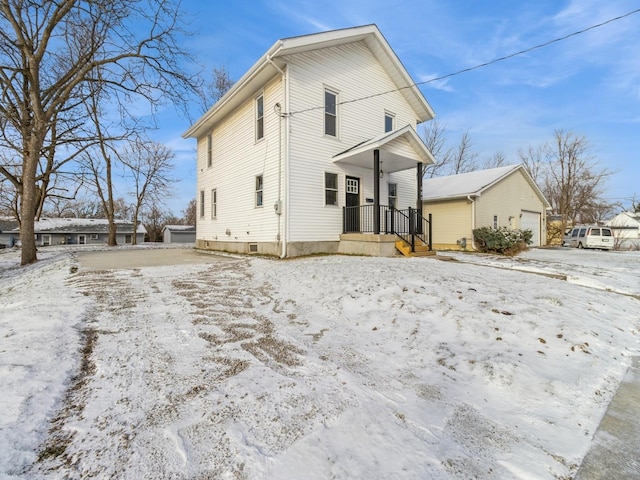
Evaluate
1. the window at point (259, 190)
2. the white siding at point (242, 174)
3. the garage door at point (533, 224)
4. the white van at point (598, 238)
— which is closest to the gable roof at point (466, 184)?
the garage door at point (533, 224)

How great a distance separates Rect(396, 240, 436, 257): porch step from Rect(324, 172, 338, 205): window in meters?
2.68

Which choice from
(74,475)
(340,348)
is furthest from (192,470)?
(340,348)

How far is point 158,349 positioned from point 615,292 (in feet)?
27.0

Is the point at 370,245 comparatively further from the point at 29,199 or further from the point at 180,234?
the point at 180,234

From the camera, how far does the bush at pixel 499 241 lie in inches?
527

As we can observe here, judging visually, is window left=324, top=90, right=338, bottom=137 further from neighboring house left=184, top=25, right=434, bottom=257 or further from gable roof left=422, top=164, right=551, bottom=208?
gable roof left=422, top=164, right=551, bottom=208

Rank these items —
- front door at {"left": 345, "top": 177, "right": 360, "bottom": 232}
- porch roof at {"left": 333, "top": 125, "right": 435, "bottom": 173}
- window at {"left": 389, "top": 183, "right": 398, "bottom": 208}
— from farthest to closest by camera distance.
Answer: window at {"left": 389, "top": 183, "right": 398, "bottom": 208}, front door at {"left": 345, "top": 177, "right": 360, "bottom": 232}, porch roof at {"left": 333, "top": 125, "right": 435, "bottom": 173}

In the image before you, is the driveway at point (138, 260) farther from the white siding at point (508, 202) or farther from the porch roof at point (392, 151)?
the white siding at point (508, 202)

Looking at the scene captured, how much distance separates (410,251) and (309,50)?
731 centimetres

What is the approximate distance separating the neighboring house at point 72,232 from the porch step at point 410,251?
4356 centimetres

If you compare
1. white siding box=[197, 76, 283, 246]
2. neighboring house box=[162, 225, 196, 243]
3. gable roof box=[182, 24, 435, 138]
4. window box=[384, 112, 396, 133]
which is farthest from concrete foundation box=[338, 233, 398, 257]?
neighboring house box=[162, 225, 196, 243]

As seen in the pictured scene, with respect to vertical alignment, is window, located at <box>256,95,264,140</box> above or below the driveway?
above

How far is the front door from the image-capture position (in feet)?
35.8

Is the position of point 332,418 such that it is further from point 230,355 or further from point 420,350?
point 420,350
